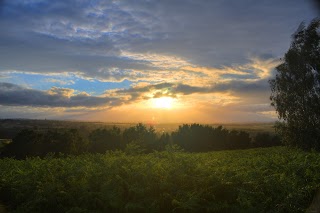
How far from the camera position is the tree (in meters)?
35.2

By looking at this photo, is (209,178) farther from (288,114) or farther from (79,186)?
(288,114)

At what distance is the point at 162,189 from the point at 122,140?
43.4 meters

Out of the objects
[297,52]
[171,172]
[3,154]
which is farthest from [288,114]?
[3,154]

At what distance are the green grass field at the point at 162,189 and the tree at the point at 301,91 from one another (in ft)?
92.5

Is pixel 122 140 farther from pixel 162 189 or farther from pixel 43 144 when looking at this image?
pixel 162 189

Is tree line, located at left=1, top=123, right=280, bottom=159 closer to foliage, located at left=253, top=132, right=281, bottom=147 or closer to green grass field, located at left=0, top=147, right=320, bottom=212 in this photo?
foliage, located at left=253, top=132, right=281, bottom=147

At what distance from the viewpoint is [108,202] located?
7.80m

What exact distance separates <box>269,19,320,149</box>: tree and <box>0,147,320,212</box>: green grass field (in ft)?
92.5

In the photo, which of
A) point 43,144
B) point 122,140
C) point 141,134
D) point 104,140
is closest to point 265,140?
point 141,134

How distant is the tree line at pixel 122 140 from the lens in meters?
42.2

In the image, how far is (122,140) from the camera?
51125mm

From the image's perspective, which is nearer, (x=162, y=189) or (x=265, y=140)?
(x=162, y=189)

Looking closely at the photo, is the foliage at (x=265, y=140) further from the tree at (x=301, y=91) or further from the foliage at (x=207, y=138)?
the tree at (x=301, y=91)

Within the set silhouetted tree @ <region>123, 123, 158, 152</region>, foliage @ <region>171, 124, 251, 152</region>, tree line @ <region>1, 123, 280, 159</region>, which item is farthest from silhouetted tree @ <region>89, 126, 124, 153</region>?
foliage @ <region>171, 124, 251, 152</region>
